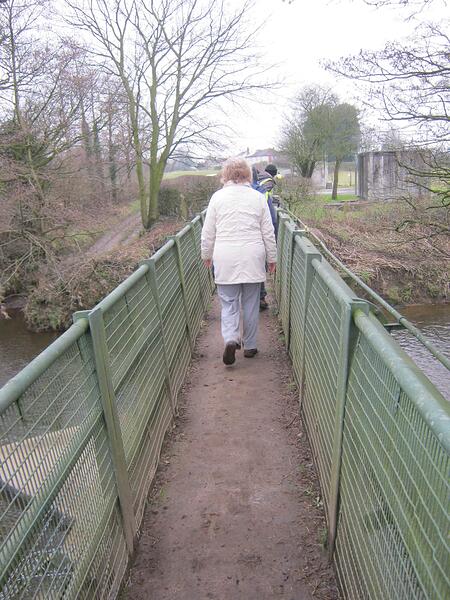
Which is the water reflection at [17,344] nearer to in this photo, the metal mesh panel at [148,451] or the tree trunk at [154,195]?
the tree trunk at [154,195]

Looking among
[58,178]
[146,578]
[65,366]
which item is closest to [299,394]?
[146,578]

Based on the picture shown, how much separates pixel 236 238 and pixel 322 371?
6.14ft

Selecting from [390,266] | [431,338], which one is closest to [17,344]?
[431,338]

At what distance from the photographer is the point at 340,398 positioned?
8.39 feet

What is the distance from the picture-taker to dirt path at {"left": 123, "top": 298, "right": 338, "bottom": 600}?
2.60 metres

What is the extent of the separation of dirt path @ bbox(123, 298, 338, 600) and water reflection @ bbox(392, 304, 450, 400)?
18.0ft

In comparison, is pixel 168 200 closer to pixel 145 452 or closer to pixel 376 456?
pixel 145 452

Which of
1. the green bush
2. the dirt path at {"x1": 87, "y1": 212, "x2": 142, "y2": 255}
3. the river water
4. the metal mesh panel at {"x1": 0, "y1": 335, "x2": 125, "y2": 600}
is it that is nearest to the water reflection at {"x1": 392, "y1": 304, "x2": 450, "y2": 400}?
the river water

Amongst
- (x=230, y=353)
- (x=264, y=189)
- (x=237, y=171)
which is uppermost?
(x=237, y=171)

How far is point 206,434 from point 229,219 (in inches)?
72.7

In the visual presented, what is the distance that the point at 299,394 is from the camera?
4.26 m

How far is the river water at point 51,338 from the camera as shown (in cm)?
1284

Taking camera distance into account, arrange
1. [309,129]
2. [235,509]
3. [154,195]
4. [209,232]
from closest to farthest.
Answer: [235,509]
[209,232]
[154,195]
[309,129]

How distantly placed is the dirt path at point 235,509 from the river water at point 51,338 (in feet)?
27.9
